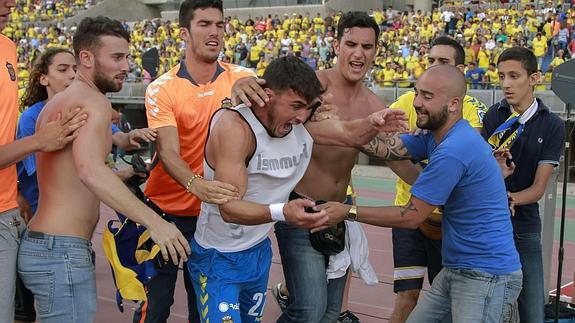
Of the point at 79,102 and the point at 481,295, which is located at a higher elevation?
the point at 79,102

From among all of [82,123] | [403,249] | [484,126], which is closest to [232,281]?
[82,123]

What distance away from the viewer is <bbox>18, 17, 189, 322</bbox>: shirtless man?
3172 mm

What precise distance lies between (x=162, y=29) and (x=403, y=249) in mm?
26646

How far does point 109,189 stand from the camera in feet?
10.3

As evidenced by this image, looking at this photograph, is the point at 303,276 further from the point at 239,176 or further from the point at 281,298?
the point at 281,298

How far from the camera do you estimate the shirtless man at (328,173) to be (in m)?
4.08

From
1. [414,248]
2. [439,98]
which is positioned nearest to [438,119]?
[439,98]

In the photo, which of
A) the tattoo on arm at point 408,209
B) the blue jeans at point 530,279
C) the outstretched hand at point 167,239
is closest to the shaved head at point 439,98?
the tattoo on arm at point 408,209

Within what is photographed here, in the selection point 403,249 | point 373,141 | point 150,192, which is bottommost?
point 403,249

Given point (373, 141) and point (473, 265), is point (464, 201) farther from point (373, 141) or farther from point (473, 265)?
point (373, 141)

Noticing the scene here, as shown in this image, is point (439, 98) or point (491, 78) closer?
point (439, 98)

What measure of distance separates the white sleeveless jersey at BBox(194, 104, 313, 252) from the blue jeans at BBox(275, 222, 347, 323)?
338 millimetres

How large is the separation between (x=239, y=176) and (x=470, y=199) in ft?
3.90

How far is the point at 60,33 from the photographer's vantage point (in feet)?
112
